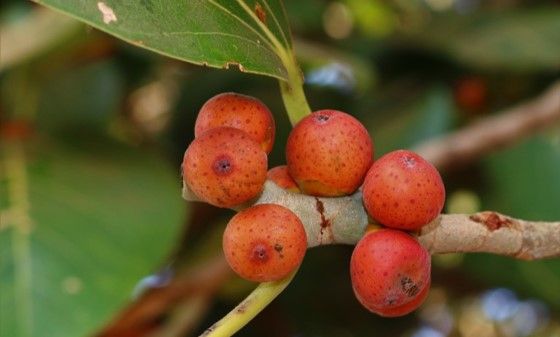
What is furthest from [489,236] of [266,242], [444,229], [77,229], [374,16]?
[374,16]

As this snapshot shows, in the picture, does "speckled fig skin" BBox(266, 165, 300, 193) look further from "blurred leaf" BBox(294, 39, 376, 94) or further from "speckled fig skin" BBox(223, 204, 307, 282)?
"blurred leaf" BBox(294, 39, 376, 94)

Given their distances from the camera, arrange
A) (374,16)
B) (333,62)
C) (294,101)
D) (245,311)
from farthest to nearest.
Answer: (374,16) → (333,62) → (294,101) → (245,311)

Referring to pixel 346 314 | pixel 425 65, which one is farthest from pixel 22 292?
pixel 425 65

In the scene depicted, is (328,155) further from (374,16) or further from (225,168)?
(374,16)

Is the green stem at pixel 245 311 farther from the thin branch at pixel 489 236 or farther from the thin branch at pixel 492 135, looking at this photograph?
the thin branch at pixel 492 135

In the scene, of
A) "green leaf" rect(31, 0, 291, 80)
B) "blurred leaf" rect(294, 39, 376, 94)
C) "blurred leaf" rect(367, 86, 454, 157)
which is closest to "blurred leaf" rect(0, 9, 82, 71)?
"blurred leaf" rect(294, 39, 376, 94)

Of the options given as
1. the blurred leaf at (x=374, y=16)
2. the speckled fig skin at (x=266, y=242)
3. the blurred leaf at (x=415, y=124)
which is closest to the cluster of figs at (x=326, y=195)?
the speckled fig skin at (x=266, y=242)
